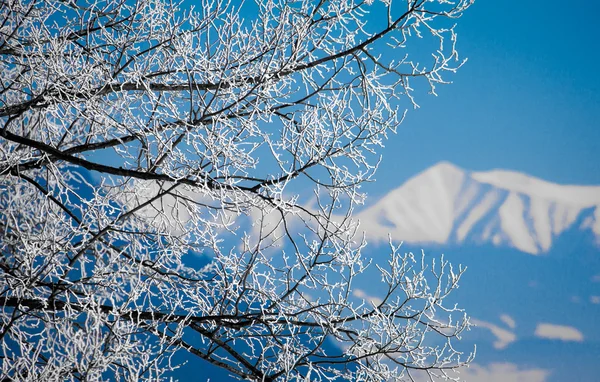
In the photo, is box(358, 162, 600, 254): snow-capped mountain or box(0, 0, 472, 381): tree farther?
box(358, 162, 600, 254): snow-capped mountain

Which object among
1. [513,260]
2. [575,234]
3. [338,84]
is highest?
[575,234]

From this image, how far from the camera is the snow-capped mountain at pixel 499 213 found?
17000 mm

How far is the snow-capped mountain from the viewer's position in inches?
669

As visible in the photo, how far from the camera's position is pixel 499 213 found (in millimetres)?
17188

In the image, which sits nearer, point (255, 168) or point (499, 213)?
point (255, 168)

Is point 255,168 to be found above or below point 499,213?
below

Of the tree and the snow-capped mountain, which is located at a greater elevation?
the snow-capped mountain

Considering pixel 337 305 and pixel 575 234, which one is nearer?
pixel 337 305

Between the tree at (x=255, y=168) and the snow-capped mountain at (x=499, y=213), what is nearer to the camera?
the tree at (x=255, y=168)

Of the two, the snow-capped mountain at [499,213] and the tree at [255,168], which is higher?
the snow-capped mountain at [499,213]

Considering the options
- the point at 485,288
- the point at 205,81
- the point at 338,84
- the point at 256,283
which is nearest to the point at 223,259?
the point at 256,283

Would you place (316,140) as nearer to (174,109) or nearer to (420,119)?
(174,109)

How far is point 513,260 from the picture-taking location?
1738 centimetres

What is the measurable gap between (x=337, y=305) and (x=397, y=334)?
0.42m
